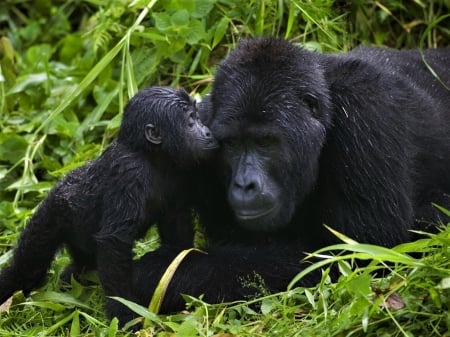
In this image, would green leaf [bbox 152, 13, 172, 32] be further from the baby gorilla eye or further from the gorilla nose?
the gorilla nose

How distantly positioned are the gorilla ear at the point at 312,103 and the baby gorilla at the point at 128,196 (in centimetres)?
48

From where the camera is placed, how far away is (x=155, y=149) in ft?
16.9

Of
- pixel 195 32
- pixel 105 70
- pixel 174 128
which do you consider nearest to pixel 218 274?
pixel 174 128

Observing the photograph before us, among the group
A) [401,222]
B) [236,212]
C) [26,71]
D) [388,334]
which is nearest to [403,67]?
[401,222]

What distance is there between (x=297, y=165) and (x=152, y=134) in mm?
702

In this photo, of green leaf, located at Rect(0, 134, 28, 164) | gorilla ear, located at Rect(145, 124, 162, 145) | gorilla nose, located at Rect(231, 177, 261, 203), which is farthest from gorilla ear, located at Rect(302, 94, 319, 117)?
green leaf, located at Rect(0, 134, 28, 164)

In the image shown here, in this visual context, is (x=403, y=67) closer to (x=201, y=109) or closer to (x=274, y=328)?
(x=201, y=109)

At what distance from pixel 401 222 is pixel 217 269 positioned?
36.5 inches

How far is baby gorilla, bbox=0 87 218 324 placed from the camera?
5.03 m

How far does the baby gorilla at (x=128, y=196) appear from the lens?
503cm

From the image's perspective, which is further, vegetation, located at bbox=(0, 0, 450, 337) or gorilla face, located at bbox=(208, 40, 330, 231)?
vegetation, located at bbox=(0, 0, 450, 337)

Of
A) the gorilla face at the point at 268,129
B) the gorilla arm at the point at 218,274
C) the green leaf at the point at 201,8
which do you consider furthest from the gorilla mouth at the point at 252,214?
the green leaf at the point at 201,8

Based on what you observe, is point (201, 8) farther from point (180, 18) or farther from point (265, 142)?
point (265, 142)

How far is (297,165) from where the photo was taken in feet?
17.0
